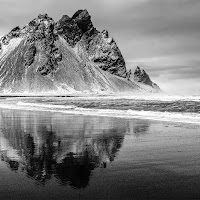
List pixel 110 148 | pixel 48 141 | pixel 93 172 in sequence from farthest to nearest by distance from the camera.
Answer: pixel 48 141 < pixel 110 148 < pixel 93 172

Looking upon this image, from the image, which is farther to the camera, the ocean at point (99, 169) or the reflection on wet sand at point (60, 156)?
the reflection on wet sand at point (60, 156)

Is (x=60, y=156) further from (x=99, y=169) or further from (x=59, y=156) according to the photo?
(x=99, y=169)

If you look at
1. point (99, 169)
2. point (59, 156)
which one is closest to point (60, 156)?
point (59, 156)

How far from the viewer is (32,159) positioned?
1157cm

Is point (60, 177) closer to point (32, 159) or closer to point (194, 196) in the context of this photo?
point (32, 159)

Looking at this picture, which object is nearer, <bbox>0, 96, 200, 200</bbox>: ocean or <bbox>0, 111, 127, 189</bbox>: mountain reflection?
<bbox>0, 96, 200, 200</bbox>: ocean

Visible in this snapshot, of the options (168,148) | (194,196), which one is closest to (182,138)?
(168,148)

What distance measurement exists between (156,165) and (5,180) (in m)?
4.84

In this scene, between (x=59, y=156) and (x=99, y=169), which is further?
(x=59, y=156)

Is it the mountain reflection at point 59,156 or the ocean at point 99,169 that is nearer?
the ocean at point 99,169

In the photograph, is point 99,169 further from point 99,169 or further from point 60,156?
point 60,156

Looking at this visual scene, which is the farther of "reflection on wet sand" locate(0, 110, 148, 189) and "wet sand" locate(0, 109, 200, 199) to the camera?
"reflection on wet sand" locate(0, 110, 148, 189)

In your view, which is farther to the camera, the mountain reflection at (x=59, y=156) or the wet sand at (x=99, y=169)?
the mountain reflection at (x=59, y=156)

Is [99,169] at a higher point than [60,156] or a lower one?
lower
